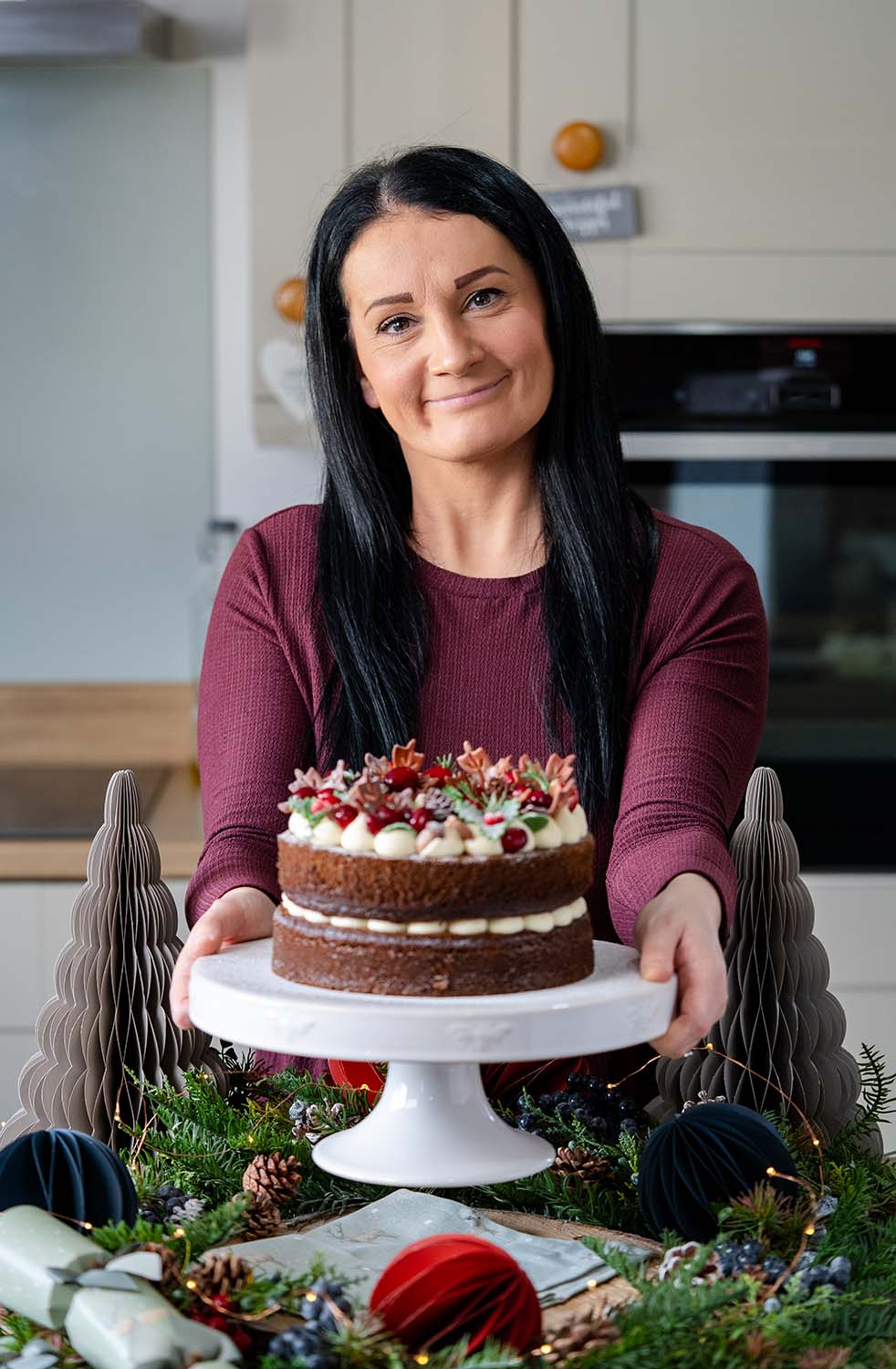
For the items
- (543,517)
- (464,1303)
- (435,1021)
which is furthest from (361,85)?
(464,1303)

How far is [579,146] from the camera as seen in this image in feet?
7.59

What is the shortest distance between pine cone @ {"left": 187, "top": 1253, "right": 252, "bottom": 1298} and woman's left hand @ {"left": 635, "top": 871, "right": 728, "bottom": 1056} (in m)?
0.29

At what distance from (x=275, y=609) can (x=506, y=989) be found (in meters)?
0.64

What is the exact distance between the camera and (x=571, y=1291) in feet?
2.98

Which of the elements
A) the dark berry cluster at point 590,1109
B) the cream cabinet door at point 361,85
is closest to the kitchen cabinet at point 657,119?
the cream cabinet door at point 361,85

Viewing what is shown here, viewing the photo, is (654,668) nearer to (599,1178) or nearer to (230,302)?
(599,1178)

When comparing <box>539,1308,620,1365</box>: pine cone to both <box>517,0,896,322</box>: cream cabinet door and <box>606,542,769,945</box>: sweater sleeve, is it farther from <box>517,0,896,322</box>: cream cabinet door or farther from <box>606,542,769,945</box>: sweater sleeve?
<box>517,0,896,322</box>: cream cabinet door

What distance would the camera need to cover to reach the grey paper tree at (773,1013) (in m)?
1.17

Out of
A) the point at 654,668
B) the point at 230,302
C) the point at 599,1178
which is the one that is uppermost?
the point at 230,302

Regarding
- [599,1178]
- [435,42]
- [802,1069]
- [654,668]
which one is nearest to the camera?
[599,1178]

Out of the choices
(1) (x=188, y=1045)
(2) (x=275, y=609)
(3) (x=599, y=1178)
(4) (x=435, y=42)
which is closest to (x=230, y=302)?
(4) (x=435, y=42)

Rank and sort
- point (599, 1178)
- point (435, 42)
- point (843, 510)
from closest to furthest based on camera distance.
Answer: point (599, 1178) < point (435, 42) < point (843, 510)

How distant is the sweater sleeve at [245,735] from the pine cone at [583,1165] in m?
0.31

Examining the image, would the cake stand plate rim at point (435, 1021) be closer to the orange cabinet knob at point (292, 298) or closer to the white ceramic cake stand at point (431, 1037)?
the white ceramic cake stand at point (431, 1037)
